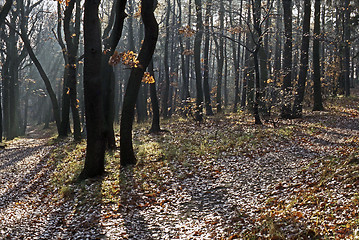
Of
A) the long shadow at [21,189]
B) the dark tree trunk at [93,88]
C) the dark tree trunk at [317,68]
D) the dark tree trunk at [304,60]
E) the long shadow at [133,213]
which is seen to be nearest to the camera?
the long shadow at [133,213]

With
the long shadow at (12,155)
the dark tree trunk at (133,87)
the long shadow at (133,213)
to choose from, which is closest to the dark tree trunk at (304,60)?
the dark tree trunk at (133,87)

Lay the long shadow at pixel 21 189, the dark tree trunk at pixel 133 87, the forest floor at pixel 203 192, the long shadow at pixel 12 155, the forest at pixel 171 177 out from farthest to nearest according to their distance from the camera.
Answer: the long shadow at pixel 12 155, the dark tree trunk at pixel 133 87, the long shadow at pixel 21 189, the forest at pixel 171 177, the forest floor at pixel 203 192

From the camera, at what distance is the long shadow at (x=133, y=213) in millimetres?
6270

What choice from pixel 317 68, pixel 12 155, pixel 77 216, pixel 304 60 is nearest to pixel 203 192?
pixel 77 216

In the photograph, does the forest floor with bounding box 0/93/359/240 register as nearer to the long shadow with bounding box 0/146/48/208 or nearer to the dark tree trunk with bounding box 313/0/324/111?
the long shadow with bounding box 0/146/48/208

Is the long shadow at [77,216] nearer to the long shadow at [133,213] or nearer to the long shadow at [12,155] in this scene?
the long shadow at [133,213]

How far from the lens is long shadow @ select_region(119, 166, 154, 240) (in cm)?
627

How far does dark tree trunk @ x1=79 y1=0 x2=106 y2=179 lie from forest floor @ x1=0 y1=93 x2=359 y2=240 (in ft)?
2.19

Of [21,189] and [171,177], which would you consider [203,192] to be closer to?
[171,177]

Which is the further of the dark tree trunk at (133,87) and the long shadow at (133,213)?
the dark tree trunk at (133,87)

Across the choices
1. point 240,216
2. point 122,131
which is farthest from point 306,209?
point 122,131

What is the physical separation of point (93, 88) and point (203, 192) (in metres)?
4.33

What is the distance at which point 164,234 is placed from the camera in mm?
6137

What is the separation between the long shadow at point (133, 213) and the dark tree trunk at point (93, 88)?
1093 millimetres
